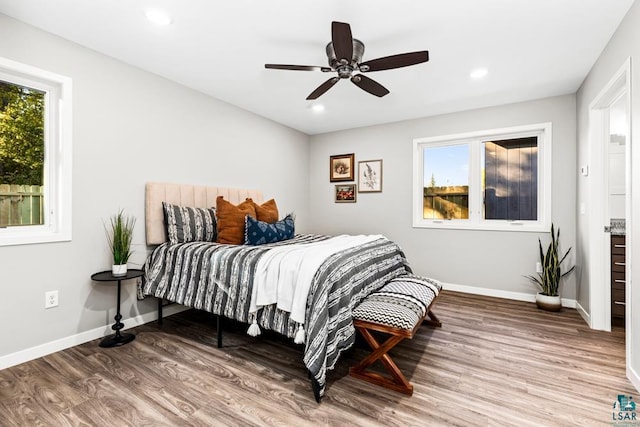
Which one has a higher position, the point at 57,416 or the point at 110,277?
the point at 110,277

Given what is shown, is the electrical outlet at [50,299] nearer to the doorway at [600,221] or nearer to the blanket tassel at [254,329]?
the blanket tassel at [254,329]

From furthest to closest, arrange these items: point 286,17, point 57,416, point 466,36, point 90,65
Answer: point 90,65
point 466,36
point 286,17
point 57,416

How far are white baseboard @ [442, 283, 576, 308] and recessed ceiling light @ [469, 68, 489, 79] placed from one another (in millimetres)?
2576

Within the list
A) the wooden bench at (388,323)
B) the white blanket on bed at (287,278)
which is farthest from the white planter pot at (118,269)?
the wooden bench at (388,323)

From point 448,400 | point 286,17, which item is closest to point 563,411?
point 448,400

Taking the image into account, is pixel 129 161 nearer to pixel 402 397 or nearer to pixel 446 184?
pixel 402 397

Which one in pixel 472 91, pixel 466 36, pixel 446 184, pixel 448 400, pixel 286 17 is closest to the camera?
pixel 448 400

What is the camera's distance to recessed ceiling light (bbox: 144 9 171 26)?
2.15 metres

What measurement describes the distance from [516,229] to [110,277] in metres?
4.33

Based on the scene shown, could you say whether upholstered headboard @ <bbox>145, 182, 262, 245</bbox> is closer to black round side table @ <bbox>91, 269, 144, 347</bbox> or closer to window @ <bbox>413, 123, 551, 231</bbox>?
black round side table @ <bbox>91, 269, 144, 347</bbox>

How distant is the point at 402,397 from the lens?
1.89m

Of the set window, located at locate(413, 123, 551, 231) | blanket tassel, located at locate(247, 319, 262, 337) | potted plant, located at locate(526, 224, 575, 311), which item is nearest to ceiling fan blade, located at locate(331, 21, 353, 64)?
blanket tassel, located at locate(247, 319, 262, 337)

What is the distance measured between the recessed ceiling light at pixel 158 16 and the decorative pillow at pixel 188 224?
1573 mm

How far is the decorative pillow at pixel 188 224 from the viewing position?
3021 mm
